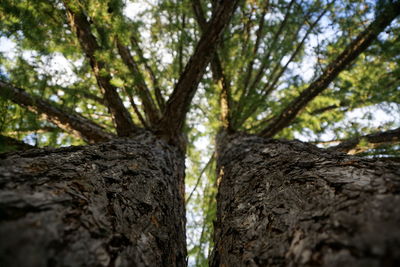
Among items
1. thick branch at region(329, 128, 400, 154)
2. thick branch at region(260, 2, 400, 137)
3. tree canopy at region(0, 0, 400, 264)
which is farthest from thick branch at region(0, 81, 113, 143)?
thick branch at region(329, 128, 400, 154)

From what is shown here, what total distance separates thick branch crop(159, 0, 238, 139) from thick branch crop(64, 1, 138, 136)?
1.26 feet

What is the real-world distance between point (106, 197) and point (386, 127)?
A: 3837mm

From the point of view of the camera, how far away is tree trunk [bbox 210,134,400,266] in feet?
1.86

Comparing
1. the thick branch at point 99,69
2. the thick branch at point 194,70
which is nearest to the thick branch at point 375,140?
the thick branch at point 194,70

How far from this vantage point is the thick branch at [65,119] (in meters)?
2.23

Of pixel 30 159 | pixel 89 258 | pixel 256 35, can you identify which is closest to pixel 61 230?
pixel 89 258

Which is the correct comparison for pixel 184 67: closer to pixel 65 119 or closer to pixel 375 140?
pixel 65 119

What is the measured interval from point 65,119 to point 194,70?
1.44 meters

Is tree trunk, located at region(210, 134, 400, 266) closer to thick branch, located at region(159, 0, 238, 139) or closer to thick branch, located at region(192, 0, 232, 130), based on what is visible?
thick branch, located at region(159, 0, 238, 139)

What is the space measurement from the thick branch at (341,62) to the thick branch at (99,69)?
190 centimetres

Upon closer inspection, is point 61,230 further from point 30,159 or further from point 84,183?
point 30,159

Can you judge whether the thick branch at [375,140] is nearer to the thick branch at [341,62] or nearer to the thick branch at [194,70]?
the thick branch at [341,62]

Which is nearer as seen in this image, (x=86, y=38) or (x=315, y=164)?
(x=315, y=164)

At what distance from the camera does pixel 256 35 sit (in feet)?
11.5
